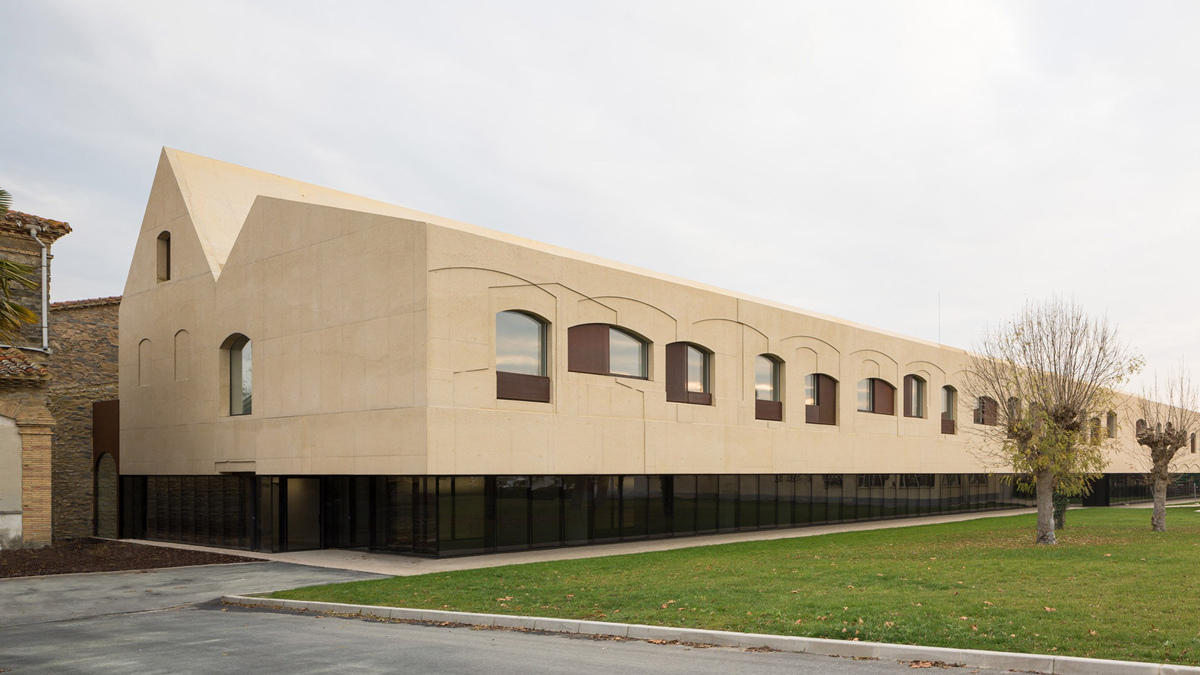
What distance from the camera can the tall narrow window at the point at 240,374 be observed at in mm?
29781

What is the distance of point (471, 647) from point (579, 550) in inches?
555

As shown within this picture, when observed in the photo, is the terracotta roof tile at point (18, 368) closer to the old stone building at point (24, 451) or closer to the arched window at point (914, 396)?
the old stone building at point (24, 451)

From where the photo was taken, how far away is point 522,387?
25922 millimetres

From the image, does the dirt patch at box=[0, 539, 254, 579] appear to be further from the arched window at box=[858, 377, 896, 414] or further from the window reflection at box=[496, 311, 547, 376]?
the arched window at box=[858, 377, 896, 414]

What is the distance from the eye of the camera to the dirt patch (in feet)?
75.0

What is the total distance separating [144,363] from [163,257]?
12.7 feet

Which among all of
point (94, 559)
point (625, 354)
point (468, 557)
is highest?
point (625, 354)

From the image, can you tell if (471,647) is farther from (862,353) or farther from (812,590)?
(862,353)

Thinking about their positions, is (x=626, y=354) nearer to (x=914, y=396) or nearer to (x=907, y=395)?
(x=907, y=395)

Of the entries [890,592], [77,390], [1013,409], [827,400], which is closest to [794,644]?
[890,592]

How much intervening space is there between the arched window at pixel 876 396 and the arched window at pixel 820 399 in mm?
2121

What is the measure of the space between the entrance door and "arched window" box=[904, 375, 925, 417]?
26.4 m

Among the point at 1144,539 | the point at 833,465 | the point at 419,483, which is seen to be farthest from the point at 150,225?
the point at 1144,539

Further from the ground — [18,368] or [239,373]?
[18,368]
